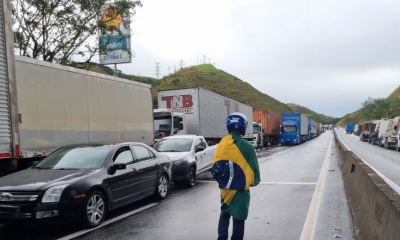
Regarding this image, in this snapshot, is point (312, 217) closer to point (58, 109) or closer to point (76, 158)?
point (76, 158)

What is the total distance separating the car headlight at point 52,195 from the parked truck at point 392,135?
94.0 feet

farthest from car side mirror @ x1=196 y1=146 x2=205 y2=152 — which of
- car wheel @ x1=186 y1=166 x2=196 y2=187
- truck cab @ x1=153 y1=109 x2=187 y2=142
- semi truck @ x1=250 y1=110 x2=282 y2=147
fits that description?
semi truck @ x1=250 y1=110 x2=282 y2=147

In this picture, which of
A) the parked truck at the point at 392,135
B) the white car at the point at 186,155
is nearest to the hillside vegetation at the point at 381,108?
the parked truck at the point at 392,135

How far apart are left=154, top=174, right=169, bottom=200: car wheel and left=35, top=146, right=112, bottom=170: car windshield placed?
1737 mm

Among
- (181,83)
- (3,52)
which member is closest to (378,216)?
(3,52)

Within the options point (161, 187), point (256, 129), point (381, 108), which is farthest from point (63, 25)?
point (381, 108)

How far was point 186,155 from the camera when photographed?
10750mm

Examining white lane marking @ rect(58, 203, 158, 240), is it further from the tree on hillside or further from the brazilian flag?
the tree on hillside

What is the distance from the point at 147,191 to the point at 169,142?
3907 mm

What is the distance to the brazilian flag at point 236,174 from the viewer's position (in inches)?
152

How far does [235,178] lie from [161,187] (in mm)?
5098

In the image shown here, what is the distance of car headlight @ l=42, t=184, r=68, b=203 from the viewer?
18.5 feet

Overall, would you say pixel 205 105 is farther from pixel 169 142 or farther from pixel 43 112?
pixel 43 112

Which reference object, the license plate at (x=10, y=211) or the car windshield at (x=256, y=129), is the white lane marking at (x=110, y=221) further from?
the car windshield at (x=256, y=129)
